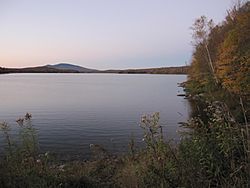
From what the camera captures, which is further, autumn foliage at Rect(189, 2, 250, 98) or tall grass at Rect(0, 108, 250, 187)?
autumn foliage at Rect(189, 2, 250, 98)

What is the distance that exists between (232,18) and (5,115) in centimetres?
3037

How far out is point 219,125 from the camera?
5930mm

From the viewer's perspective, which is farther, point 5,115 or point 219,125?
point 5,115

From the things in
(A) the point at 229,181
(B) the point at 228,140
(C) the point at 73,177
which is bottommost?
(C) the point at 73,177

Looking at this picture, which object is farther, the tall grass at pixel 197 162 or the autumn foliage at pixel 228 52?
the autumn foliage at pixel 228 52

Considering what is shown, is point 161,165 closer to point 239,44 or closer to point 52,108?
point 239,44

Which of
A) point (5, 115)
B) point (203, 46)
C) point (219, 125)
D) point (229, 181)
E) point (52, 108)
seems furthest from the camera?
point (203, 46)

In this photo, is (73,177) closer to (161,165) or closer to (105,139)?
(161,165)

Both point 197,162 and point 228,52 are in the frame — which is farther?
point 228,52

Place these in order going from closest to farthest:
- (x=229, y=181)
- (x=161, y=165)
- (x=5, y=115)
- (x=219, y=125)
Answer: (x=229, y=181)
(x=161, y=165)
(x=219, y=125)
(x=5, y=115)

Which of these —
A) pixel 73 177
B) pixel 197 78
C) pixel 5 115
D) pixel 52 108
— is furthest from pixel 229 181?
pixel 197 78

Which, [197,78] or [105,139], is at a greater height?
[197,78]

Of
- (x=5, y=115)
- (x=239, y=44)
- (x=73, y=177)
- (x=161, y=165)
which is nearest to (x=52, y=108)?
(x=5, y=115)

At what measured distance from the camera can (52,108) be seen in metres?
46.1
